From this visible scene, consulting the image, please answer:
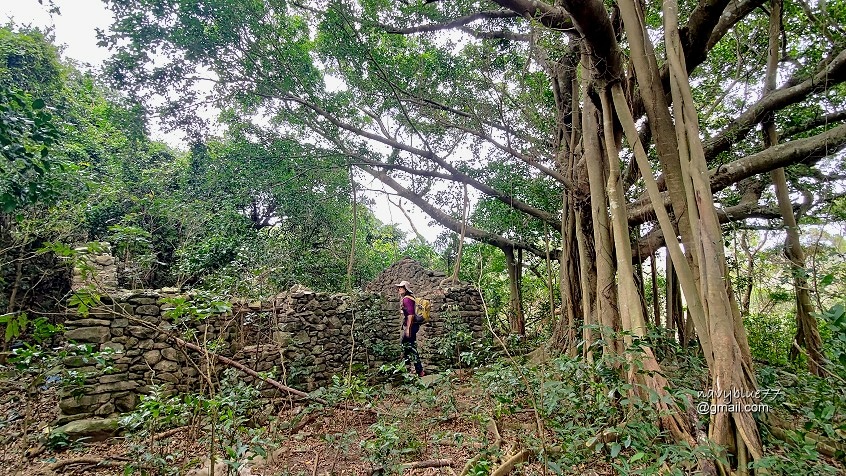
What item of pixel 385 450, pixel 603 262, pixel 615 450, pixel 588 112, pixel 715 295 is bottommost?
pixel 385 450

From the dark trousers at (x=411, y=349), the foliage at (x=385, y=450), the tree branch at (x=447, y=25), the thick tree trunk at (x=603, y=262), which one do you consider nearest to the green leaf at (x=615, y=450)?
the foliage at (x=385, y=450)

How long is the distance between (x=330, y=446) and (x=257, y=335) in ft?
7.40

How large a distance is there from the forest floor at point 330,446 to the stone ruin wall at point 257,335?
0.50 m

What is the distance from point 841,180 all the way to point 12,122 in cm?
880

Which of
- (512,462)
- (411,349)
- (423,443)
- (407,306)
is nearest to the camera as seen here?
(512,462)

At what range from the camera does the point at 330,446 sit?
11.1 feet

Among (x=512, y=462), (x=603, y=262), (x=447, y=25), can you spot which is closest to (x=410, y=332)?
(x=603, y=262)

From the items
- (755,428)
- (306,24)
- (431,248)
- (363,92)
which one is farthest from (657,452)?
(431,248)

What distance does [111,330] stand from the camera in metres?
4.24

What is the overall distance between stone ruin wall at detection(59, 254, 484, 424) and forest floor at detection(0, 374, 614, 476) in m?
0.50

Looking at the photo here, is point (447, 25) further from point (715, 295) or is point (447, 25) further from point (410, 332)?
point (715, 295)

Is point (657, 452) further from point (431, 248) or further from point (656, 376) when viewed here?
point (431, 248)

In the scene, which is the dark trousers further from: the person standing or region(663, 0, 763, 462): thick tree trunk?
region(663, 0, 763, 462): thick tree trunk

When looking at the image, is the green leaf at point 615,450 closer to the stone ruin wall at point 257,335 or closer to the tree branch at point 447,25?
the stone ruin wall at point 257,335
